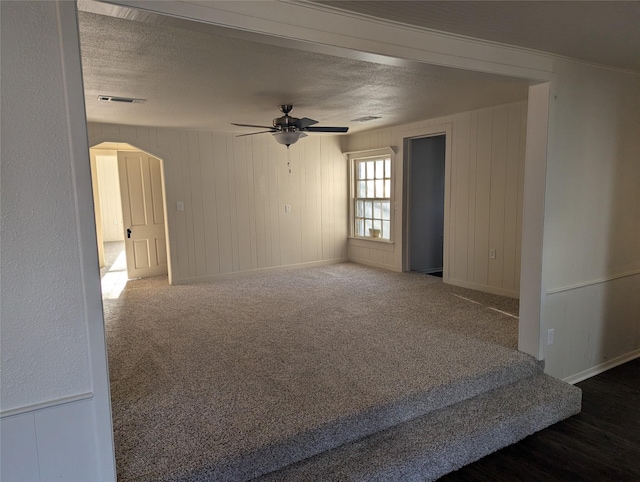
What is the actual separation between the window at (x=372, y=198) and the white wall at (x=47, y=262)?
546 cm

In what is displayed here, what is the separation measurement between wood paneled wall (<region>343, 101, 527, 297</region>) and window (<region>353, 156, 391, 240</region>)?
3.14 ft

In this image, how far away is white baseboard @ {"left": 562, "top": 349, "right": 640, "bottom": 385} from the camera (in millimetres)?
3465

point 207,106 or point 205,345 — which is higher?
point 207,106

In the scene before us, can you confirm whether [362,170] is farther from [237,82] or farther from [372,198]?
[237,82]

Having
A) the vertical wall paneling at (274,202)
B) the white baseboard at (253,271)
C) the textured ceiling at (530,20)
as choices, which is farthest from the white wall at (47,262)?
the vertical wall paneling at (274,202)

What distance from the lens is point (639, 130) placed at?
3520mm

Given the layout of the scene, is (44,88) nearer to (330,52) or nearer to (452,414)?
(330,52)

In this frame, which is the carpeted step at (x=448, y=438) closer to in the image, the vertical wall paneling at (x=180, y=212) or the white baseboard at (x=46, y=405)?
the white baseboard at (x=46, y=405)

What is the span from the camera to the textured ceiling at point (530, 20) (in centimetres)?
198

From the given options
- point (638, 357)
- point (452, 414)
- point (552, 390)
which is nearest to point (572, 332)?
point (552, 390)

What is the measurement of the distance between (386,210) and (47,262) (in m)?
5.64

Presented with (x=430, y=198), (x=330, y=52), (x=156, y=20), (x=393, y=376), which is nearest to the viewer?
(x=156, y=20)

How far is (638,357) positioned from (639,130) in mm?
2161

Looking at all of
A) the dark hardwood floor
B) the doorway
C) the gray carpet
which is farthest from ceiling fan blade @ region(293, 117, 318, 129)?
the dark hardwood floor
